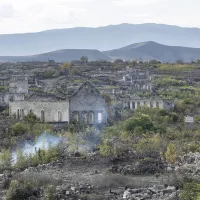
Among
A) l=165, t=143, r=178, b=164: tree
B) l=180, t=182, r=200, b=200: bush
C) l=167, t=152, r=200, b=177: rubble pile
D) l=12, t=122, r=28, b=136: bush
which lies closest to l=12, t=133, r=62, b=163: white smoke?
l=12, t=122, r=28, b=136: bush

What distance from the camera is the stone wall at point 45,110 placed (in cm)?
3625

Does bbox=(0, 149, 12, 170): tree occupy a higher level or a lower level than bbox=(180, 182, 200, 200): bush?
lower

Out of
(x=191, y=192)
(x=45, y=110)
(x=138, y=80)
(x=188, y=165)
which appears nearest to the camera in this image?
(x=191, y=192)

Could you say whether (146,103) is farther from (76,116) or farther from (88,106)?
(76,116)

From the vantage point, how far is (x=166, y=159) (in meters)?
23.6

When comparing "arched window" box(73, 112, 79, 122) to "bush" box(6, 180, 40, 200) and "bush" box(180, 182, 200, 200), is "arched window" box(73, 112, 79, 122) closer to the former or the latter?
"bush" box(6, 180, 40, 200)

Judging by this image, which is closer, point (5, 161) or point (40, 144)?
point (5, 161)

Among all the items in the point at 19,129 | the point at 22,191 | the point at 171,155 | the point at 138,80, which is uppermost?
the point at 22,191

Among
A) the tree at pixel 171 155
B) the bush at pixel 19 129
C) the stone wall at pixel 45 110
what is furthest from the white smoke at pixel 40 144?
the stone wall at pixel 45 110

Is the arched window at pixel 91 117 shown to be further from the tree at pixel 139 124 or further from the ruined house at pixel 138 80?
the ruined house at pixel 138 80

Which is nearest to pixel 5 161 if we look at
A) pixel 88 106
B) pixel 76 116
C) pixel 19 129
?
pixel 19 129

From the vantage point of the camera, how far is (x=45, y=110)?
37250 mm

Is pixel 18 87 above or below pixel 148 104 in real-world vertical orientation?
above

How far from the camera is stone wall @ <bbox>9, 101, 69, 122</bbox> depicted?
3625 centimetres
